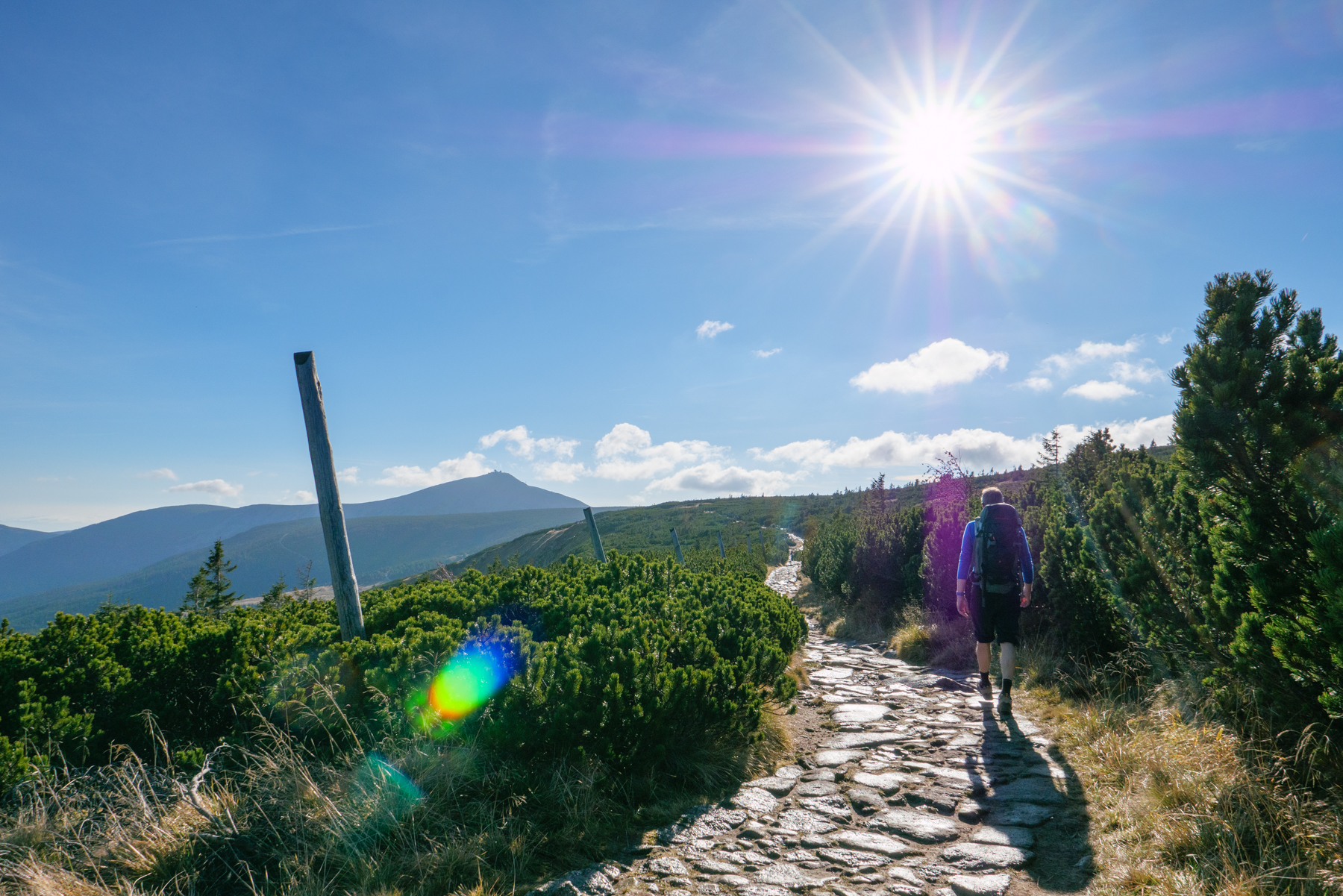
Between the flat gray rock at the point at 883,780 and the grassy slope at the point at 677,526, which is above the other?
the flat gray rock at the point at 883,780

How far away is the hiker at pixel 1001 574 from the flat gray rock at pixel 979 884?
295 centimetres

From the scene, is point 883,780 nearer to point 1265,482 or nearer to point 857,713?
point 857,713

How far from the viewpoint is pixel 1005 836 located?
138 inches

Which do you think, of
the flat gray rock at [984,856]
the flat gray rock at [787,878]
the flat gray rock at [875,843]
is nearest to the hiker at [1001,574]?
the flat gray rock at [984,856]

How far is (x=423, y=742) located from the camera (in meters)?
3.85

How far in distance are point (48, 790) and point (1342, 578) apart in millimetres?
6231

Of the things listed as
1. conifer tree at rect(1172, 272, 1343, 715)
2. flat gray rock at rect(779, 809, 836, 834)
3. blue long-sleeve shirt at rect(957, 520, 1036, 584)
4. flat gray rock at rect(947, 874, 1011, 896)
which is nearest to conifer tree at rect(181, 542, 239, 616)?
flat gray rock at rect(779, 809, 836, 834)

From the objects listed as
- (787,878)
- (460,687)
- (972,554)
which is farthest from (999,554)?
(460,687)

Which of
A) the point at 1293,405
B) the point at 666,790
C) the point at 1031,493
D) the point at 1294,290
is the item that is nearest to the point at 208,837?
the point at 666,790

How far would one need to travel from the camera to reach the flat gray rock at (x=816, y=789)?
169 inches

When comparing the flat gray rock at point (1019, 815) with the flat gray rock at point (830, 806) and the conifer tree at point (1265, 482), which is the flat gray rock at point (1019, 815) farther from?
the conifer tree at point (1265, 482)

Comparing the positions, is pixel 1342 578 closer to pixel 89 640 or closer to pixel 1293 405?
pixel 1293 405

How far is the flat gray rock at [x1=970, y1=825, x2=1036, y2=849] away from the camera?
11.2 ft

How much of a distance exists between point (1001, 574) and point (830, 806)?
294 cm
